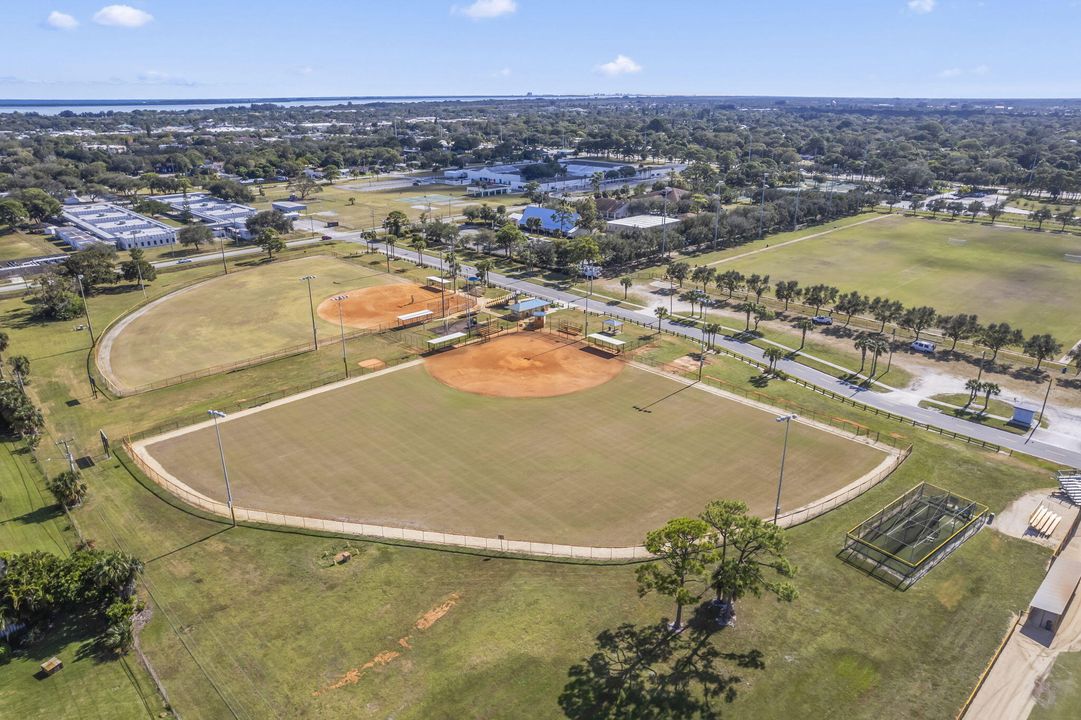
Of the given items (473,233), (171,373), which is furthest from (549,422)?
(473,233)

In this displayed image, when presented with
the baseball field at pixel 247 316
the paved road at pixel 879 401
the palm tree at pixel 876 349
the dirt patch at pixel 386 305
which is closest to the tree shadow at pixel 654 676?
the paved road at pixel 879 401

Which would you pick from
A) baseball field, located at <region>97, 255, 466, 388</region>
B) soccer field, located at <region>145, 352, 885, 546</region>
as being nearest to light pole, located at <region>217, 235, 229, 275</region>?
baseball field, located at <region>97, 255, 466, 388</region>

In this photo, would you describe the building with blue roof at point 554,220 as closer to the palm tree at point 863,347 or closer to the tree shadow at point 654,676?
the palm tree at point 863,347

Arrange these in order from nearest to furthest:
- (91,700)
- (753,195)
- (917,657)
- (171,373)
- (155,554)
A: (91,700) < (917,657) < (155,554) < (171,373) < (753,195)

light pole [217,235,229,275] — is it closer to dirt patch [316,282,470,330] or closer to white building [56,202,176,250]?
white building [56,202,176,250]

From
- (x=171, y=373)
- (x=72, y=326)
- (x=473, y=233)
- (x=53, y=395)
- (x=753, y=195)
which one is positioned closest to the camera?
(x=53, y=395)

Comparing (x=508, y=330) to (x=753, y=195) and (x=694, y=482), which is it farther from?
(x=753, y=195)

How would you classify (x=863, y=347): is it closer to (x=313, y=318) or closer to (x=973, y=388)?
(x=973, y=388)
